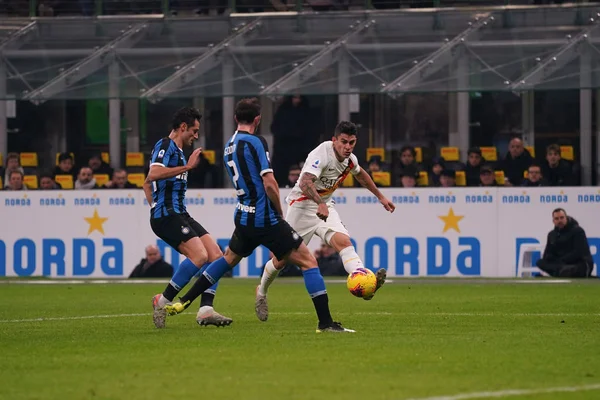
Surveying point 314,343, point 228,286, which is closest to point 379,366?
point 314,343

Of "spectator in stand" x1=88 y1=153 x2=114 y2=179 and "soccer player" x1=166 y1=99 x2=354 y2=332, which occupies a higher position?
"spectator in stand" x1=88 y1=153 x2=114 y2=179

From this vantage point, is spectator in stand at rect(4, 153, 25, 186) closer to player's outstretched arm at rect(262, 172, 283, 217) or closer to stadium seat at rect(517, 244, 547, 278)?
stadium seat at rect(517, 244, 547, 278)

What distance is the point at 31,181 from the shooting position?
27.0 metres

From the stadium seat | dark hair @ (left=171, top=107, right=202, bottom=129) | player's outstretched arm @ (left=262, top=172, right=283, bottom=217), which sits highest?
dark hair @ (left=171, top=107, right=202, bottom=129)

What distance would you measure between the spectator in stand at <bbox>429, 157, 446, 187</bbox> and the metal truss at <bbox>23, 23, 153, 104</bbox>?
730 cm

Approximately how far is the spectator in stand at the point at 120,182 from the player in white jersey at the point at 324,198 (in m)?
12.1

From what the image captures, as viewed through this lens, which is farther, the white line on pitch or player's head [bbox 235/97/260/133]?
player's head [bbox 235/97/260/133]

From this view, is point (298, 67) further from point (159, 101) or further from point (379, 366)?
point (379, 366)

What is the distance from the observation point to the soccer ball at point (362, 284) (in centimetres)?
1264

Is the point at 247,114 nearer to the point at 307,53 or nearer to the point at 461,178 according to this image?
the point at 461,178

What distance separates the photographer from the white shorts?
1393 centimetres

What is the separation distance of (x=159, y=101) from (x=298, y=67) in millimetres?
3040

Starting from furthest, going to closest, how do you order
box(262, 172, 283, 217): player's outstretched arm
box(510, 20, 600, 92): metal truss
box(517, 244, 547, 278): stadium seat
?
1. box(510, 20, 600, 92): metal truss
2. box(517, 244, 547, 278): stadium seat
3. box(262, 172, 283, 217): player's outstretched arm

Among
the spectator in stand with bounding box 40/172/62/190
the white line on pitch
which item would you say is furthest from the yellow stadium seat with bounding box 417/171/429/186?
the white line on pitch
